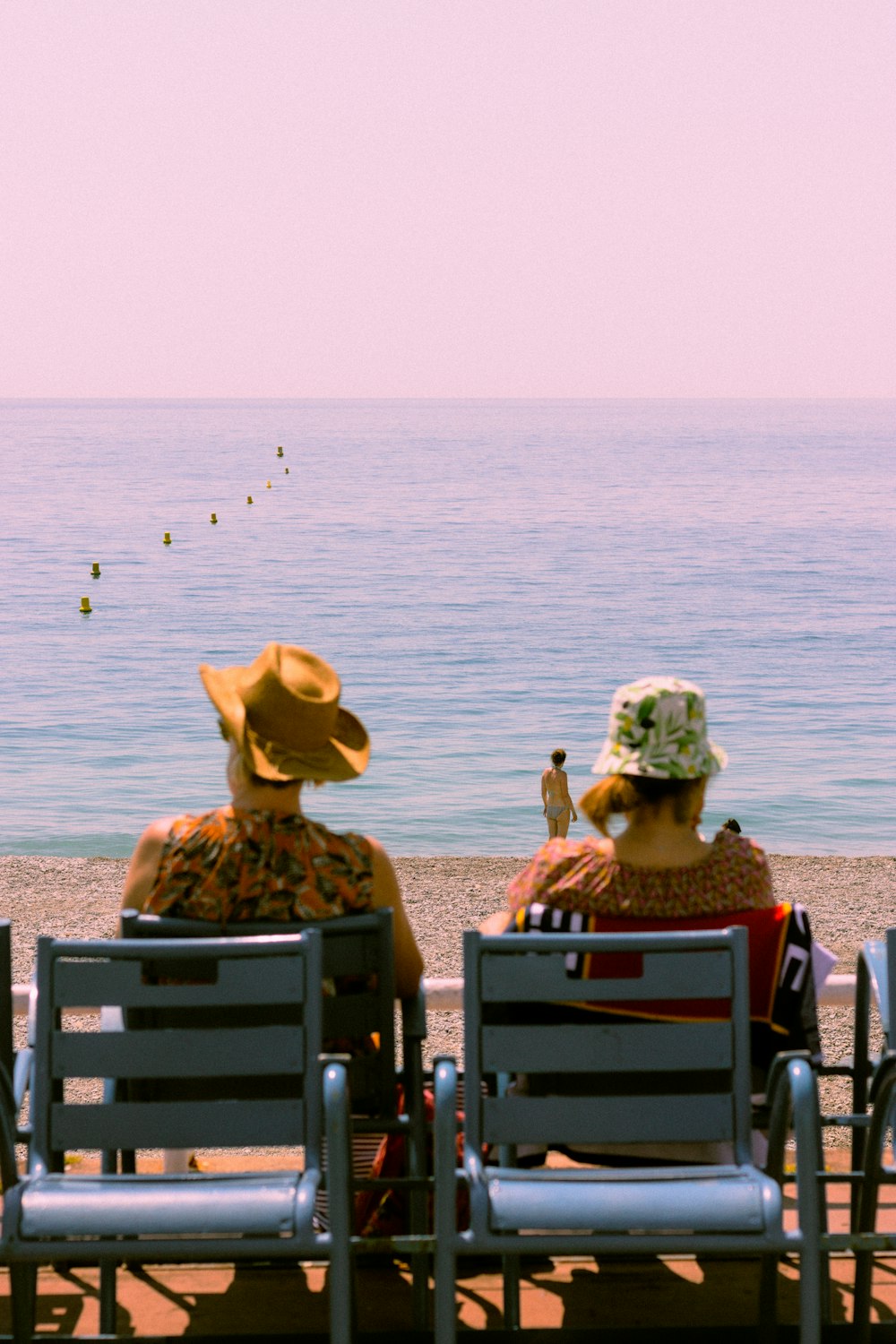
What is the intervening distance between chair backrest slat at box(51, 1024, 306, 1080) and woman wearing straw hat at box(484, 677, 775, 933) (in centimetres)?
56

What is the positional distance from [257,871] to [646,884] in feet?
2.36

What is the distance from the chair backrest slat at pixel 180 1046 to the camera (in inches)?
106

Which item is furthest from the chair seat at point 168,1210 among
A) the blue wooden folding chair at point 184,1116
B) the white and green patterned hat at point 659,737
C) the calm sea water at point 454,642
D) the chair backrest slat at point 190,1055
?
the calm sea water at point 454,642

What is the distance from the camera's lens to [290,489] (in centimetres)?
12612

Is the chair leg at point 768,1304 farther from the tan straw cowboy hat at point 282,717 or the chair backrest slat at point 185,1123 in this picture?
the tan straw cowboy hat at point 282,717

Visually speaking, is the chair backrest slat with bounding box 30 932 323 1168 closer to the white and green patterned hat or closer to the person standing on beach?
the white and green patterned hat

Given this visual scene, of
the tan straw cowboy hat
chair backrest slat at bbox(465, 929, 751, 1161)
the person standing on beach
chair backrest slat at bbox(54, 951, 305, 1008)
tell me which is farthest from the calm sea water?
chair backrest slat at bbox(54, 951, 305, 1008)

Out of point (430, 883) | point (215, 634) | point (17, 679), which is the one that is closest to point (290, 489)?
point (215, 634)

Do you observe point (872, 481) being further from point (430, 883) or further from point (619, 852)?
point (619, 852)

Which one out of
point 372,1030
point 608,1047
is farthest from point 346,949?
point 608,1047

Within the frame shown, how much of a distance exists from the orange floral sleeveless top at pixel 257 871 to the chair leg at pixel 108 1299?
2.11 ft

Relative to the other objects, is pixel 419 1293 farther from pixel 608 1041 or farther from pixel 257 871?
pixel 257 871

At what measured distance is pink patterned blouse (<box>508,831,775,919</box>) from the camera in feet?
9.98

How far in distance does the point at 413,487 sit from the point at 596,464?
49.7 metres
